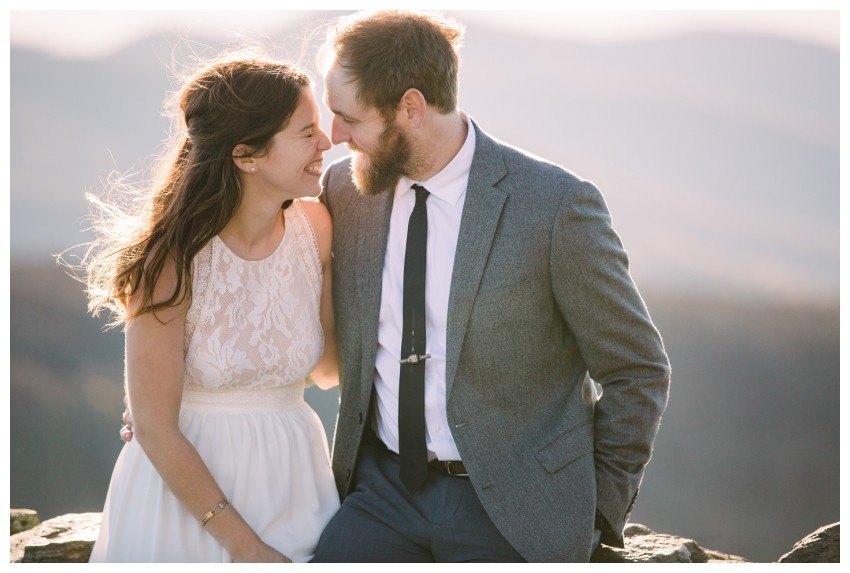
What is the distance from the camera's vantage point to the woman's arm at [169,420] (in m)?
2.37

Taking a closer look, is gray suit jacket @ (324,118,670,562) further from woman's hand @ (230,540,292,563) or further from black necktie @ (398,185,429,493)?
woman's hand @ (230,540,292,563)

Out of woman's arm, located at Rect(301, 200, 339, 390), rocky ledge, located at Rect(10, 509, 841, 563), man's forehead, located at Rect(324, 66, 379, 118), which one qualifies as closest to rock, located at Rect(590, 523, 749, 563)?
rocky ledge, located at Rect(10, 509, 841, 563)

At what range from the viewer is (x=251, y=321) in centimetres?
255

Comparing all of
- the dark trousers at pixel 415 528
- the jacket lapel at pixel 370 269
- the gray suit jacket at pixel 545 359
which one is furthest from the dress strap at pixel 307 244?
the dark trousers at pixel 415 528

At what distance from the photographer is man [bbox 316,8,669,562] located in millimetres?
2496

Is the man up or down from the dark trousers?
up

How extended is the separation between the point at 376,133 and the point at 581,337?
2.98 feet

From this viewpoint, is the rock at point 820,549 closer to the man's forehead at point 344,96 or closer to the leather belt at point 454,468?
the leather belt at point 454,468

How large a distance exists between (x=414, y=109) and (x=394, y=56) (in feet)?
0.59

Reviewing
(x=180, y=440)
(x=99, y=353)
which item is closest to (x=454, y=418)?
(x=180, y=440)

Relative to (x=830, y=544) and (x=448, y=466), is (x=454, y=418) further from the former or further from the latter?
(x=830, y=544)

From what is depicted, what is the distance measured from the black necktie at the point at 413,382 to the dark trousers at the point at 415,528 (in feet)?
0.21

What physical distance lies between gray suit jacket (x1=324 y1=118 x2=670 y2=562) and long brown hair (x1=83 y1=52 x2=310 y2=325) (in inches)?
22.6

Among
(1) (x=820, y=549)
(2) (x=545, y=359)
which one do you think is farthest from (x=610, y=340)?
(1) (x=820, y=549)
